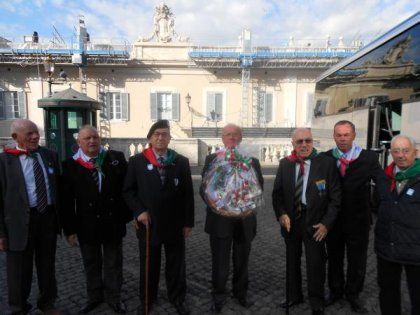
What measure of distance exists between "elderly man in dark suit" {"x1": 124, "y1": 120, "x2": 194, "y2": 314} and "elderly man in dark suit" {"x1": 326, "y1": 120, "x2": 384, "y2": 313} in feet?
5.40

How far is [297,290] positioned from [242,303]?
62 centimetres

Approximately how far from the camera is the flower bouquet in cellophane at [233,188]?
320 centimetres

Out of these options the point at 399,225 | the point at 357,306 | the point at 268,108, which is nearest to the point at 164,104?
the point at 268,108

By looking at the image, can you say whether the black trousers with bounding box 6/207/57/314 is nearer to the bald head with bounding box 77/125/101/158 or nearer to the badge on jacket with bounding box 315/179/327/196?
the bald head with bounding box 77/125/101/158

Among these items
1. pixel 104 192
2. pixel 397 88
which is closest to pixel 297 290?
pixel 104 192

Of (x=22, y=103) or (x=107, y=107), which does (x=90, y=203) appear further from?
(x=22, y=103)

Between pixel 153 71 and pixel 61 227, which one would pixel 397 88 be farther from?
pixel 153 71

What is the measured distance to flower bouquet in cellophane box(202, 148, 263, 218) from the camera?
3203 millimetres

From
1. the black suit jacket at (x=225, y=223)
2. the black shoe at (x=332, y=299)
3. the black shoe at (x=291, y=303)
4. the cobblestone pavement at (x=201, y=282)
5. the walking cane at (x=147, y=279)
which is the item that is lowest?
the cobblestone pavement at (x=201, y=282)

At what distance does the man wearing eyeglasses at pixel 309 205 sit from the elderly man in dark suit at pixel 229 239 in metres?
0.33

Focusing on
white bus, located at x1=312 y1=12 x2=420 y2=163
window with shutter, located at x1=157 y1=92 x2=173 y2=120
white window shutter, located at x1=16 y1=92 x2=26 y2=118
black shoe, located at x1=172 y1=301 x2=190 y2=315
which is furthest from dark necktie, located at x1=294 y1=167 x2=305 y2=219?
white window shutter, located at x1=16 y1=92 x2=26 y2=118

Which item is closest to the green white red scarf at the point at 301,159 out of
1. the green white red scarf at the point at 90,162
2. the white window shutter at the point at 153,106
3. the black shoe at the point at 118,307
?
the green white red scarf at the point at 90,162

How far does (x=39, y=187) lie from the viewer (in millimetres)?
3340

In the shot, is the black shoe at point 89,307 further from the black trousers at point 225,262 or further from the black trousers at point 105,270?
the black trousers at point 225,262
